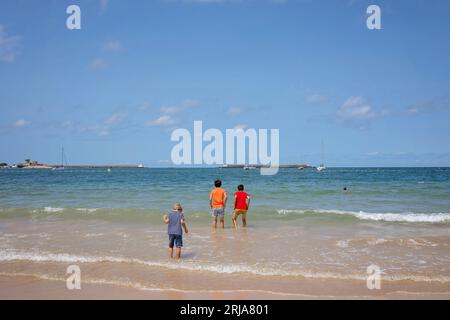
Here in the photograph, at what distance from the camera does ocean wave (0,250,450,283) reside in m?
7.75

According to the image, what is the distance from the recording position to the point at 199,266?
8.56 m

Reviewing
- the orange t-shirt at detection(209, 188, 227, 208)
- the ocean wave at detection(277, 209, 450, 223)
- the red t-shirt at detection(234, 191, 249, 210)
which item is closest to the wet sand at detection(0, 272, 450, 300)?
the orange t-shirt at detection(209, 188, 227, 208)

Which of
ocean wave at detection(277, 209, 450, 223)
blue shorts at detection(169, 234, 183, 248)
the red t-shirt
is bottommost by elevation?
ocean wave at detection(277, 209, 450, 223)

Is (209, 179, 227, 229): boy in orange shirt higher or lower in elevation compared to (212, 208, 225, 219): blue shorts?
higher

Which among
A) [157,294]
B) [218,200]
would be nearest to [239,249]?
[218,200]

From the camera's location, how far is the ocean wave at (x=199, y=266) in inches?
305

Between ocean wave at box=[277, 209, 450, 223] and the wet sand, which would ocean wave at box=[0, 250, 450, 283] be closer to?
the wet sand

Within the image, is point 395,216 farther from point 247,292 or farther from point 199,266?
point 247,292

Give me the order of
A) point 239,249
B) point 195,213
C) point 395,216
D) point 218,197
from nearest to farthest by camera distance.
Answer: point 239,249
point 218,197
point 395,216
point 195,213

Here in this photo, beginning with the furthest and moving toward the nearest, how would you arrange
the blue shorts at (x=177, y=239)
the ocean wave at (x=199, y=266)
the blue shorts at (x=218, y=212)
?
1. the blue shorts at (x=218, y=212)
2. the blue shorts at (x=177, y=239)
3. the ocean wave at (x=199, y=266)

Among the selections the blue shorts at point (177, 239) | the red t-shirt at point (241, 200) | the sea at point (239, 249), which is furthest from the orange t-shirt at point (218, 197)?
the blue shorts at point (177, 239)

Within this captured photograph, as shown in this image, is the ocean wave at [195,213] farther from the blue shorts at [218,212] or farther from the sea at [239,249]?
the blue shorts at [218,212]
